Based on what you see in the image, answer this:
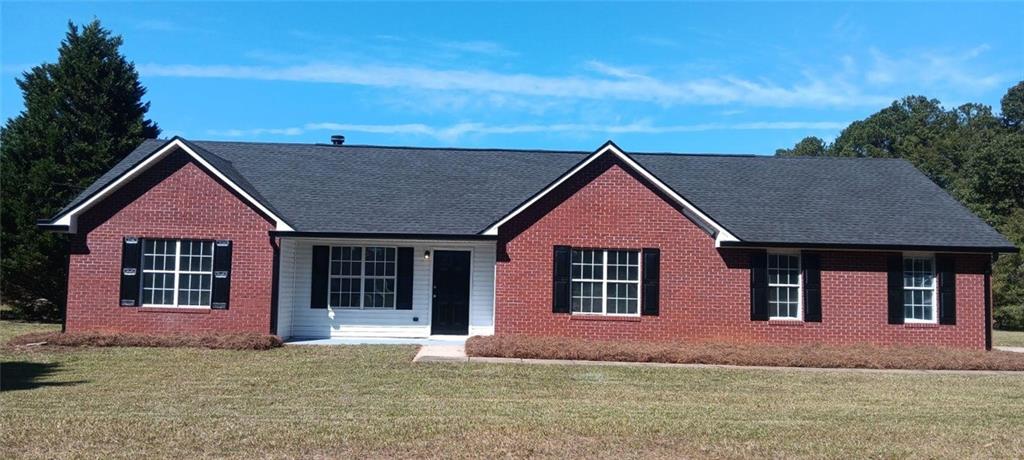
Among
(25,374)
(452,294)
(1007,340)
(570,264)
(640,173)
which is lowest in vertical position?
(25,374)

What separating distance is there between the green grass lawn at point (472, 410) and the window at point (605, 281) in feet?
11.9

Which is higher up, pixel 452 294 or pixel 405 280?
pixel 405 280

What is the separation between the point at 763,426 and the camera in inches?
358

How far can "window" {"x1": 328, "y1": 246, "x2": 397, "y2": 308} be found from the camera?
18.9 m

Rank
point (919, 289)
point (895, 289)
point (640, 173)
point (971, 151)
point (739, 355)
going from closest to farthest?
point (739, 355)
point (640, 173)
point (895, 289)
point (919, 289)
point (971, 151)

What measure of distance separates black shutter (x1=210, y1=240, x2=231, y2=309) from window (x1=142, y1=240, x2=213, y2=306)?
202mm

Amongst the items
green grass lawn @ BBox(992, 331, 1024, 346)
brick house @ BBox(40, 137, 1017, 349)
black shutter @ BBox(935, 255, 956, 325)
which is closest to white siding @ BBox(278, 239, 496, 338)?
brick house @ BBox(40, 137, 1017, 349)

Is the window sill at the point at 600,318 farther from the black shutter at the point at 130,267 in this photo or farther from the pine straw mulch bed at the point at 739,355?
the black shutter at the point at 130,267

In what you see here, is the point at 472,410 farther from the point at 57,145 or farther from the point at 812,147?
the point at 812,147

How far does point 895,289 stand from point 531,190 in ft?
28.9

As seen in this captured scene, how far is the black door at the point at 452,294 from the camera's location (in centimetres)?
1892

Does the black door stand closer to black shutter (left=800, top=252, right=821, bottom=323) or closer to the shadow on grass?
black shutter (left=800, top=252, right=821, bottom=323)

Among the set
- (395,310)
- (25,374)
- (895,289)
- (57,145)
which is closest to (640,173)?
(895,289)

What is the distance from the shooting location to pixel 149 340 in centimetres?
1617
